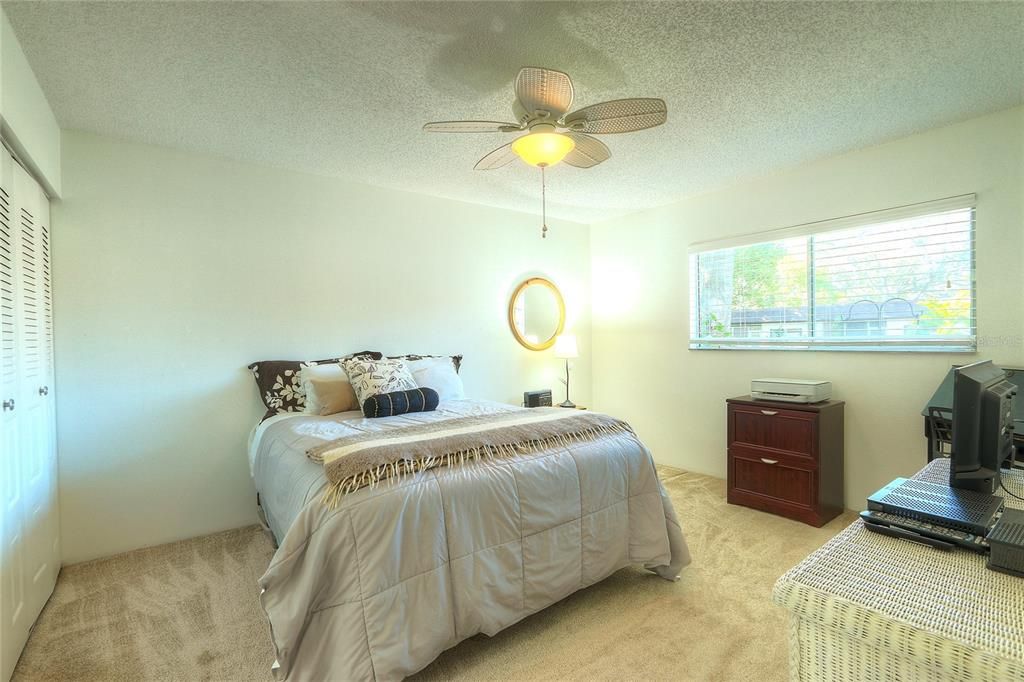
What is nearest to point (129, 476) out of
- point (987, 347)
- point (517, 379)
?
point (517, 379)

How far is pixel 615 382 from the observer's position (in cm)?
471

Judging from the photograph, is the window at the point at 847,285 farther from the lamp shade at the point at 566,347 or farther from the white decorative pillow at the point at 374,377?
the white decorative pillow at the point at 374,377

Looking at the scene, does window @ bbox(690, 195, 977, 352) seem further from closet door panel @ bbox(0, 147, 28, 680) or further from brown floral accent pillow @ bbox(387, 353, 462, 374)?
closet door panel @ bbox(0, 147, 28, 680)

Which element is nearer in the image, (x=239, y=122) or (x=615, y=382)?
(x=239, y=122)

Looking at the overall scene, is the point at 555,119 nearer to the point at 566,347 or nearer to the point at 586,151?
the point at 586,151

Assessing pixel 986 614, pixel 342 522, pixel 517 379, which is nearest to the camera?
pixel 986 614

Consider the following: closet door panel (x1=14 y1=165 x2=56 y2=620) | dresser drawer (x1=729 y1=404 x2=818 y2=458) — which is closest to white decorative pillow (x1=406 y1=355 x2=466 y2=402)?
closet door panel (x1=14 y1=165 x2=56 y2=620)

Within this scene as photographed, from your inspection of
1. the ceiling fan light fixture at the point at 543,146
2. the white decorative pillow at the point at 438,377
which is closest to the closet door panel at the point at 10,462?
the white decorative pillow at the point at 438,377

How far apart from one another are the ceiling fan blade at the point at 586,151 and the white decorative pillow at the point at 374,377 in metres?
1.65

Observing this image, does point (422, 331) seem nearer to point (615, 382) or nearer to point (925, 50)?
point (615, 382)

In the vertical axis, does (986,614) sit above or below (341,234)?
below

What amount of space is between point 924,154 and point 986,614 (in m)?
3.08

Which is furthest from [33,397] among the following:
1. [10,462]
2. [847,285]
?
[847,285]

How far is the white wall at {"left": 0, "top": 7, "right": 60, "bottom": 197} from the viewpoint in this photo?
1.71 m
